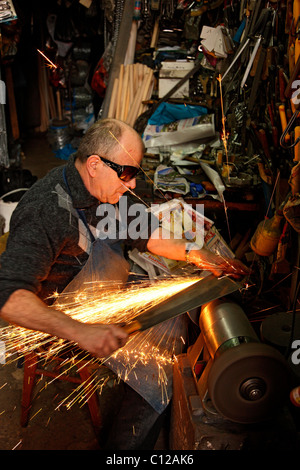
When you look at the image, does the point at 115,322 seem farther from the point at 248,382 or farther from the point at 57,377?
the point at 248,382

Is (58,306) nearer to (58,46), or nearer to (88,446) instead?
(88,446)

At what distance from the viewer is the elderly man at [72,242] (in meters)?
1.84

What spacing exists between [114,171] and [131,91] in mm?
4094

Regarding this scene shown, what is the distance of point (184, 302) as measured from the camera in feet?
6.30

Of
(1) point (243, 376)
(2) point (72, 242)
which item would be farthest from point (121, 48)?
(1) point (243, 376)

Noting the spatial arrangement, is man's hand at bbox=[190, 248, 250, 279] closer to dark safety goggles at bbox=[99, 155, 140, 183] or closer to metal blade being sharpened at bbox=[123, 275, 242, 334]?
metal blade being sharpened at bbox=[123, 275, 242, 334]

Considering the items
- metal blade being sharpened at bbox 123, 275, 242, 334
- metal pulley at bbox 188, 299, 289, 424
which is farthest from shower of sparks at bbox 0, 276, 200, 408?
metal pulley at bbox 188, 299, 289, 424

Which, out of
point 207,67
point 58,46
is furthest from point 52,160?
point 207,67

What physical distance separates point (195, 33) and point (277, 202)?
353cm

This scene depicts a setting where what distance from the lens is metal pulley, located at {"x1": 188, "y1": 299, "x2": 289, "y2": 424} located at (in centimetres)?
161

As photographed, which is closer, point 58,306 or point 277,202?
point 58,306

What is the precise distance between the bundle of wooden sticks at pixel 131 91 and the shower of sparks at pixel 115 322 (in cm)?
385

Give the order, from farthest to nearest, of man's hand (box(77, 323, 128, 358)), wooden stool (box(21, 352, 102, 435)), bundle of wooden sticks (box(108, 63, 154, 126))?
1. bundle of wooden sticks (box(108, 63, 154, 126))
2. wooden stool (box(21, 352, 102, 435))
3. man's hand (box(77, 323, 128, 358))
